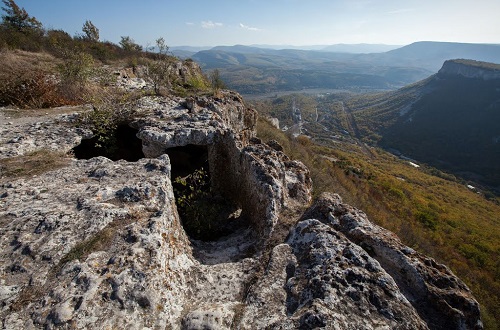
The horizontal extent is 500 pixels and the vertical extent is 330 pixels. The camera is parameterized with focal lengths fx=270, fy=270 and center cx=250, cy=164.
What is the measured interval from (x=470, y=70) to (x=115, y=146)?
176 m

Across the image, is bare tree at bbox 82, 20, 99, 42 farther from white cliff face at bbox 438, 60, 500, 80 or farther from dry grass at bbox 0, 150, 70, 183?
white cliff face at bbox 438, 60, 500, 80

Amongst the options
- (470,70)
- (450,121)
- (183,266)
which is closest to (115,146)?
(183,266)

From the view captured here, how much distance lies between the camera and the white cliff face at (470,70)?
123500mm

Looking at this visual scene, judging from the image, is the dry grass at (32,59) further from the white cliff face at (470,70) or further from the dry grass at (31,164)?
the white cliff face at (470,70)

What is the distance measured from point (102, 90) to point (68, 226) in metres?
10.1

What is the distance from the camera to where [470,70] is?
135m

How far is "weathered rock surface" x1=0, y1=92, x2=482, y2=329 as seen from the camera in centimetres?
371

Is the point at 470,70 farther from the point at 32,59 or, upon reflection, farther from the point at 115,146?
the point at 115,146

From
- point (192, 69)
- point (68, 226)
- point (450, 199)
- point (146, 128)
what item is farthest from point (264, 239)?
point (450, 199)

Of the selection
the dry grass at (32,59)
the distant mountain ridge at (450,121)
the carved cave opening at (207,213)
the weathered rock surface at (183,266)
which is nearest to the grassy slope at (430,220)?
the carved cave opening at (207,213)

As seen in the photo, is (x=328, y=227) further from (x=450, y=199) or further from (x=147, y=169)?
(x=450, y=199)

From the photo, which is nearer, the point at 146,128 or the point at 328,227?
the point at 328,227

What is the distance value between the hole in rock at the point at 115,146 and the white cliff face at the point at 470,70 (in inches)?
6493

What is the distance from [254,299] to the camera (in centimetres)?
426
